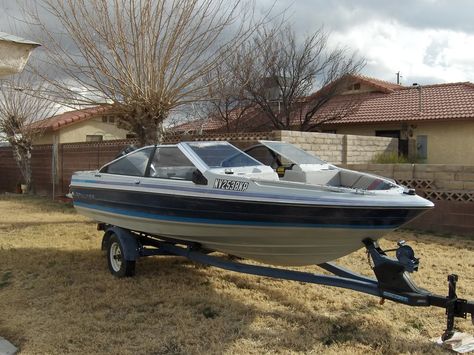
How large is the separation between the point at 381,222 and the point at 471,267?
3167 millimetres

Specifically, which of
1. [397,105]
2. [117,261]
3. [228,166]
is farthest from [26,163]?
[397,105]

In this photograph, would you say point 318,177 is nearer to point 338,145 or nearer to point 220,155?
point 220,155

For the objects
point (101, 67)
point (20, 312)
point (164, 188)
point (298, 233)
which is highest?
point (101, 67)

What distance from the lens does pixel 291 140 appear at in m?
10.5

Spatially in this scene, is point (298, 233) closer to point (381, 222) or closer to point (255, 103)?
point (381, 222)

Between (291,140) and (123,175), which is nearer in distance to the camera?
(123,175)

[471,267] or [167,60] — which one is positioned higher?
[167,60]

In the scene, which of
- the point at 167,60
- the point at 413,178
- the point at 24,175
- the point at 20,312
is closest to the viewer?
the point at 20,312

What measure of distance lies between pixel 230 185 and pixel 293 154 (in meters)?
→ 2.21

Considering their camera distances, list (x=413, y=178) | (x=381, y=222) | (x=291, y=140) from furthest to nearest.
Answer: (x=291, y=140), (x=413, y=178), (x=381, y=222)

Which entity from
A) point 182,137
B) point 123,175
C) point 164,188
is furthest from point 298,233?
point 182,137

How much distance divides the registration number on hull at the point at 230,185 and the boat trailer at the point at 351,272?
0.91 meters

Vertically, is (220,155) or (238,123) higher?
(238,123)

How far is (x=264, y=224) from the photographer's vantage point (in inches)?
187
